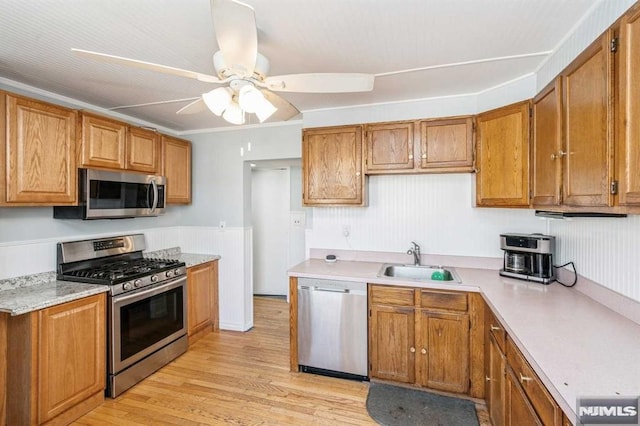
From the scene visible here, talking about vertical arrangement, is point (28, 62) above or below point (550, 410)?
above

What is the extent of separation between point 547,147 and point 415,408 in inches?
77.7

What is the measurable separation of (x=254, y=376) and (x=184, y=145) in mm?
2681

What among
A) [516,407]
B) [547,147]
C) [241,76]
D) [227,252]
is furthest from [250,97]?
[227,252]

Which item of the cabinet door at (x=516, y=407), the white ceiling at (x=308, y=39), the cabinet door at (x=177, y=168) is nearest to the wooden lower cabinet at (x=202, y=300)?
the cabinet door at (x=177, y=168)

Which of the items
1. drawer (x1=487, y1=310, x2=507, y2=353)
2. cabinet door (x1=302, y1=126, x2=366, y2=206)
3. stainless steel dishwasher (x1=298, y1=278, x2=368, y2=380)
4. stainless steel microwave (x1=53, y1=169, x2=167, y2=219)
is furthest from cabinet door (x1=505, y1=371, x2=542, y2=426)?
stainless steel microwave (x1=53, y1=169, x2=167, y2=219)

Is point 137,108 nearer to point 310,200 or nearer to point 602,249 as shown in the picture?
point 310,200

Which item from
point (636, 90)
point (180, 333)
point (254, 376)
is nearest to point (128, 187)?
point (180, 333)

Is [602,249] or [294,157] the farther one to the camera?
[294,157]

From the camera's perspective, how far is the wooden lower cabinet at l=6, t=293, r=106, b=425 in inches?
78.0

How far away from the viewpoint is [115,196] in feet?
9.51

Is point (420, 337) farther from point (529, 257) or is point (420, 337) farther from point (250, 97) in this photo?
point (250, 97)

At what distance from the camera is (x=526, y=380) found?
1357mm

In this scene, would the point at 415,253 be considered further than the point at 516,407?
Yes

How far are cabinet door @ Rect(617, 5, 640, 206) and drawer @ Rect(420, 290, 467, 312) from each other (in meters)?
1.34
